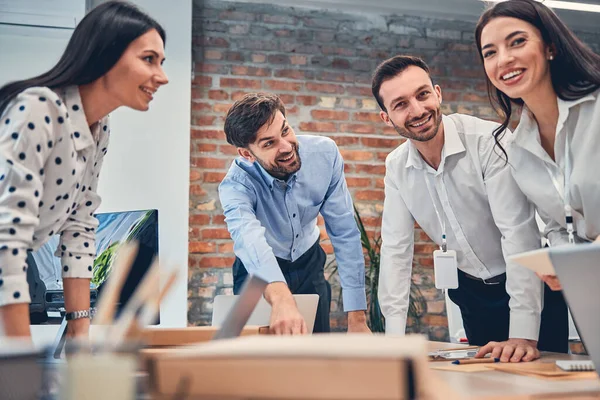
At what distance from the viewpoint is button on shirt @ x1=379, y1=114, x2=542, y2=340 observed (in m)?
1.91

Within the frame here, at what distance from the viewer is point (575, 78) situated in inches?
60.7

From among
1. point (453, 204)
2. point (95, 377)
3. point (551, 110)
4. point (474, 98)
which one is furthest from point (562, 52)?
point (474, 98)

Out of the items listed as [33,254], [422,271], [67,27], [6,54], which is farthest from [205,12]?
[33,254]

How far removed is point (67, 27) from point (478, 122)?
99.3 inches

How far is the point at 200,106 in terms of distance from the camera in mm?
3684

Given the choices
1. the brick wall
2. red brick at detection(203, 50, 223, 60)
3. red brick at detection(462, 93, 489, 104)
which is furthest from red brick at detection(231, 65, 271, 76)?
red brick at detection(462, 93, 489, 104)

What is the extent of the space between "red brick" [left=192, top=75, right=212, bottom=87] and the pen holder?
3319mm

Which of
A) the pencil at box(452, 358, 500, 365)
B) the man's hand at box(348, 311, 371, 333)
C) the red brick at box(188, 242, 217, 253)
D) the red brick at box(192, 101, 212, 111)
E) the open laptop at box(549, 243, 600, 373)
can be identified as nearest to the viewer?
the open laptop at box(549, 243, 600, 373)

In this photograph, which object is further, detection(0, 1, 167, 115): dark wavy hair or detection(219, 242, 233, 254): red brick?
detection(219, 242, 233, 254): red brick

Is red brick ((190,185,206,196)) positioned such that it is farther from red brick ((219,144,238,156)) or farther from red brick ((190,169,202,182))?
red brick ((219,144,238,156))

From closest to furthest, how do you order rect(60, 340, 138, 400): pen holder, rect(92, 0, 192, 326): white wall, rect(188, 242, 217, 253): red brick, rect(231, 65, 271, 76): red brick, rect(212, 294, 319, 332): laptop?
rect(60, 340, 138, 400): pen holder < rect(212, 294, 319, 332): laptop < rect(92, 0, 192, 326): white wall < rect(188, 242, 217, 253): red brick < rect(231, 65, 271, 76): red brick

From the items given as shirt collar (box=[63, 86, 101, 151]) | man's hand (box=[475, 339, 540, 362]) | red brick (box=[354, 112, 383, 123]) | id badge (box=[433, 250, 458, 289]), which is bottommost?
man's hand (box=[475, 339, 540, 362])

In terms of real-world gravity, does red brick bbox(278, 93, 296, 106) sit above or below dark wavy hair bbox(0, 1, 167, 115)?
above

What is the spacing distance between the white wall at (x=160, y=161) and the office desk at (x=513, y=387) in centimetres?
252
